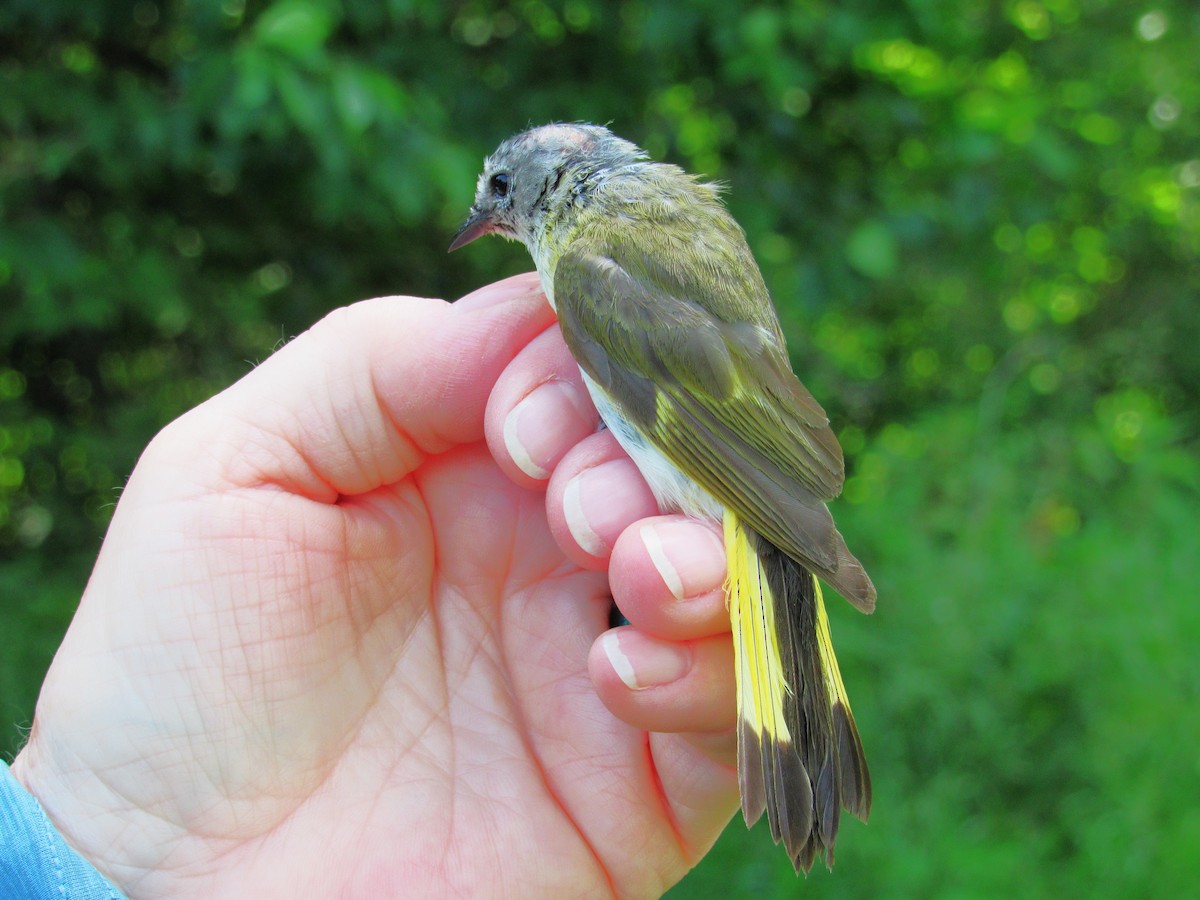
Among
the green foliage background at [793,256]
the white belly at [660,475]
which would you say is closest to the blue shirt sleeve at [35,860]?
the white belly at [660,475]

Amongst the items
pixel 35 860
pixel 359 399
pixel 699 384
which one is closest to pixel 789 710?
pixel 699 384

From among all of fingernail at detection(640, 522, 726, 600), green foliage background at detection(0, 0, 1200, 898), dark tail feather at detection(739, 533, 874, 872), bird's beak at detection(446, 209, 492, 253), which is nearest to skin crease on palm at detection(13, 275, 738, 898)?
fingernail at detection(640, 522, 726, 600)

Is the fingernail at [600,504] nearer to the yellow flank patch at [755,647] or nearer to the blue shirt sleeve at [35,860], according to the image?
the yellow flank patch at [755,647]

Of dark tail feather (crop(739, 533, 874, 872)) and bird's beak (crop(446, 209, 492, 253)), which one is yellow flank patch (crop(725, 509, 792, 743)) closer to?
dark tail feather (crop(739, 533, 874, 872))

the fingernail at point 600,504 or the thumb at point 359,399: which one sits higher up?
the thumb at point 359,399

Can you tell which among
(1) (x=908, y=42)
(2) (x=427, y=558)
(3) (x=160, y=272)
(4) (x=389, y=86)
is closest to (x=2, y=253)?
(3) (x=160, y=272)

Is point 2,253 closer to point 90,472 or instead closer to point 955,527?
point 90,472
